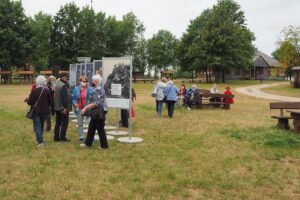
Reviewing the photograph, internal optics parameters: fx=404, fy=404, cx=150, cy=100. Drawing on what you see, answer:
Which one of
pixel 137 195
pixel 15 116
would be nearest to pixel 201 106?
pixel 15 116

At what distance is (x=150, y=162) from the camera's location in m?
8.59

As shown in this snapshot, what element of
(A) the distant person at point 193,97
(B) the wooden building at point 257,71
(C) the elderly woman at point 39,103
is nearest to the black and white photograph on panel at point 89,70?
(C) the elderly woman at point 39,103

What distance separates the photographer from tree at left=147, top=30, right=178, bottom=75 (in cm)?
9562

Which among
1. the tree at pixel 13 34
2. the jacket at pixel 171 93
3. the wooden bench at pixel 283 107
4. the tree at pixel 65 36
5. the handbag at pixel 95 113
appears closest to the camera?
the handbag at pixel 95 113

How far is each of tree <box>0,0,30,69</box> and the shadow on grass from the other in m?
48.9

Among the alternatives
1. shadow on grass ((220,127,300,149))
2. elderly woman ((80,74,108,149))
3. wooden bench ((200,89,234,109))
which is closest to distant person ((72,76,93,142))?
elderly woman ((80,74,108,149))

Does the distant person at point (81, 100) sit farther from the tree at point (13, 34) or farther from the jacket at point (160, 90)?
the tree at point (13, 34)

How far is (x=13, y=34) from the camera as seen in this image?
187ft

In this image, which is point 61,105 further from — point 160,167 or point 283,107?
point 283,107

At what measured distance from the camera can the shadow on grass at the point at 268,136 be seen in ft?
35.2

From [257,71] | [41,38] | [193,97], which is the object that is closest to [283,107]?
[193,97]

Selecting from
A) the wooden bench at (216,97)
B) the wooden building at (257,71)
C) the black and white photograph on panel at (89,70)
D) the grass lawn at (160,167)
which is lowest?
→ the grass lawn at (160,167)

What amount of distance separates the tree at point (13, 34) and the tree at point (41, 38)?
13.3ft

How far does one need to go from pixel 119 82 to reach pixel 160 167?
3.91m
